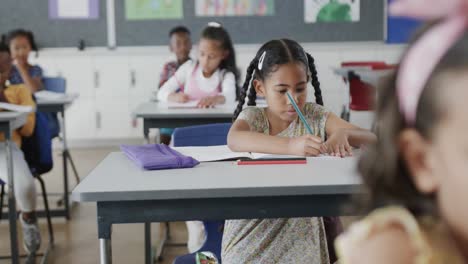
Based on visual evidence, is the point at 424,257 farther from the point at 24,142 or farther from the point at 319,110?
the point at 24,142

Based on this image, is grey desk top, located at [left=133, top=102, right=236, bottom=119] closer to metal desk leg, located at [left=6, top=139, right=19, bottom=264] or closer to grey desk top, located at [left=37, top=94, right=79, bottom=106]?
metal desk leg, located at [left=6, top=139, right=19, bottom=264]

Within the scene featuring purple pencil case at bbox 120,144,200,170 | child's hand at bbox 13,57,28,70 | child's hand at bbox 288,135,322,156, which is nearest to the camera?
purple pencil case at bbox 120,144,200,170

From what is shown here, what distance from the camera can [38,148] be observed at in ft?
10.9

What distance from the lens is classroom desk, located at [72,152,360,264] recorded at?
147 cm

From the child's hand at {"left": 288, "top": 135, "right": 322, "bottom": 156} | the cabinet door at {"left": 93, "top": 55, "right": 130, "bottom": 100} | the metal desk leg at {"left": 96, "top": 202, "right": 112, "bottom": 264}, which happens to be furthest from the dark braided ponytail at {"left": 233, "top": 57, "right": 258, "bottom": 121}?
the cabinet door at {"left": 93, "top": 55, "right": 130, "bottom": 100}

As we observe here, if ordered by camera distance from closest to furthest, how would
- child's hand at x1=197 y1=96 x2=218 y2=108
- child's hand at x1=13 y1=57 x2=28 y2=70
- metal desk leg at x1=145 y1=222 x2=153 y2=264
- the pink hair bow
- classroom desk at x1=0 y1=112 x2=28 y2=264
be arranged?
the pink hair bow, metal desk leg at x1=145 y1=222 x2=153 y2=264, classroom desk at x1=0 y1=112 x2=28 y2=264, child's hand at x1=197 y1=96 x2=218 y2=108, child's hand at x1=13 y1=57 x2=28 y2=70

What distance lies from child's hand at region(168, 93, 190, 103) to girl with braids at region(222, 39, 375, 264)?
63.8 inches

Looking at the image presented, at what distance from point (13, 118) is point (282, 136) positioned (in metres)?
1.31

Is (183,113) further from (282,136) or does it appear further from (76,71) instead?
(76,71)

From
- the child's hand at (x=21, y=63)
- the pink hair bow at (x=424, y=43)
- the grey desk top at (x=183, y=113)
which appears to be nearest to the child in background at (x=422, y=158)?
the pink hair bow at (x=424, y=43)

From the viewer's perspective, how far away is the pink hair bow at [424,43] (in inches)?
19.2

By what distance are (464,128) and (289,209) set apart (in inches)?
41.2

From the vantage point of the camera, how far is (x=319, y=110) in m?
2.02

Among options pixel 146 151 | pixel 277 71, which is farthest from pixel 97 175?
pixel 277 71
